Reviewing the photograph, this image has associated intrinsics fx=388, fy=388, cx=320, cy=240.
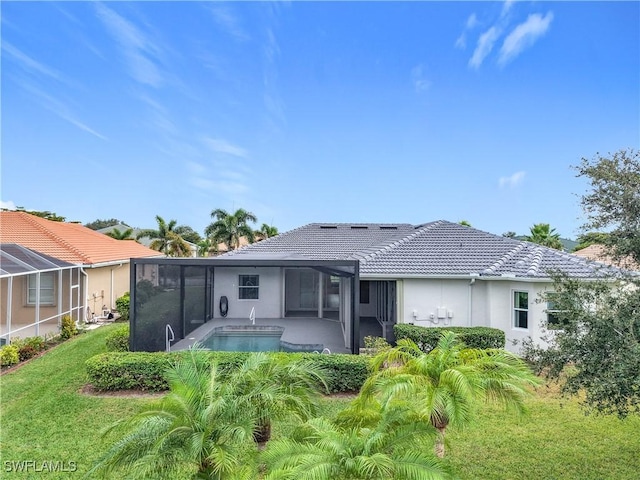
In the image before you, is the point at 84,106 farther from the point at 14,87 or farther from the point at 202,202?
the point at 202,202

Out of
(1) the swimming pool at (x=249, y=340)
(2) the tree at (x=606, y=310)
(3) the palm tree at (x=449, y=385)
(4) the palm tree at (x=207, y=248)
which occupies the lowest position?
(1) the swimming pool at (x=249, y=340)

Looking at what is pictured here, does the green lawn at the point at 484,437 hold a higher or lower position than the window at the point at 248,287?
lower

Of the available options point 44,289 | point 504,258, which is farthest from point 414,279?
point 44,289

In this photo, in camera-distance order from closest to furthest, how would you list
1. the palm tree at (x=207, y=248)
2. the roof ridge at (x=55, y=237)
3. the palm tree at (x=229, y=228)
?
the roof ridge at (x=55, y=237) < the palm tree at (x=229, y=228) < the palm tree at (x=207, y=248)

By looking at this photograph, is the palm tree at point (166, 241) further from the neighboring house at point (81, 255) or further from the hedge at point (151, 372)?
the hedge at point (151, 372)

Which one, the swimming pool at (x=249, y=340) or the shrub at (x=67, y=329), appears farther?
the shrub at (x=67, y=329)

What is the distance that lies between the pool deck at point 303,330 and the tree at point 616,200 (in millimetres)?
9826

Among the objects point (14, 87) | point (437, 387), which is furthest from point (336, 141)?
point (437, 387)

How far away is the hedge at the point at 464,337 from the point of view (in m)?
13.3

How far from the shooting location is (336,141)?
30.4 metres

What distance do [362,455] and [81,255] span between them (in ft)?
71.7

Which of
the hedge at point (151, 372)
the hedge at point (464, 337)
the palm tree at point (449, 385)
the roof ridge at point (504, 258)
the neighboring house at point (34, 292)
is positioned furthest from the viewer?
the neighboring house at point (34, 292)

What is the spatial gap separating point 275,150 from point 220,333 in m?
18.4

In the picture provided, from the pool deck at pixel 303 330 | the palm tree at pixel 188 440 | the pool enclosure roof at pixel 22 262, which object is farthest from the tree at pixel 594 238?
the pool enclosure roof at pixel 22 262
